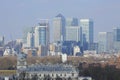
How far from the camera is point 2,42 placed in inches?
4510

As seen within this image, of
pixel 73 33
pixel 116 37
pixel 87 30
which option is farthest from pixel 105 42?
pixel 87 30

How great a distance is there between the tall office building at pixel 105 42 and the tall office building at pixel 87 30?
2425 millimetres

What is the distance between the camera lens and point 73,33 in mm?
134875

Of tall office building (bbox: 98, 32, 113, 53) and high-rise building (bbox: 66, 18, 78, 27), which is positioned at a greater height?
high-rise building (bbox: 66, 18, 78, 27)

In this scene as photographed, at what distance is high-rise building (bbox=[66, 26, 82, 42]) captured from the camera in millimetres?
131500

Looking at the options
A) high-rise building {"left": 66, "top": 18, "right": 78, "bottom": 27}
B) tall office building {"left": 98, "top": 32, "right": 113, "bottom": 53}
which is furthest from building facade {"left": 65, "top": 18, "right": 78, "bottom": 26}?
tall office building {"left": 98, "top": 32, "right": 113, "bottom": 53}

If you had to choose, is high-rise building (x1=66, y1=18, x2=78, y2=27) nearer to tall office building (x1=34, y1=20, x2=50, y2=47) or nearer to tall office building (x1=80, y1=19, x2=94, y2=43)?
tall office building (x1=80, y1=19, x2=94, y2=43)

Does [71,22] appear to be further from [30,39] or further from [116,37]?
[30,39]

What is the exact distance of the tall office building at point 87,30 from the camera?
13525 cm

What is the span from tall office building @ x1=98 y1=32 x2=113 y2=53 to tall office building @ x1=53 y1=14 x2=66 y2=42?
7.53 meters

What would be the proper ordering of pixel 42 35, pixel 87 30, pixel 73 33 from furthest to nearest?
Answer: 1. pixel 87 30
2. pixel 73 33
3. pixel 42 35

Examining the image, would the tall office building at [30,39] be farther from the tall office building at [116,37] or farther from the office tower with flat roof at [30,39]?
the tall office building at [116,37]

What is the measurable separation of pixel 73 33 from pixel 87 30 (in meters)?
8.65

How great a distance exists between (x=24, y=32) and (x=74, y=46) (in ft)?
52.4
